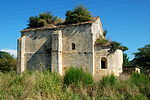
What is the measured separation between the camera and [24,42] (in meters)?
25.5

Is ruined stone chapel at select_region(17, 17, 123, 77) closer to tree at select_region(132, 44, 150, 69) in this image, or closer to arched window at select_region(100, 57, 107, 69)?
arched window at select_region(100, 57, 107, 69)

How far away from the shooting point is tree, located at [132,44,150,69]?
3485cm

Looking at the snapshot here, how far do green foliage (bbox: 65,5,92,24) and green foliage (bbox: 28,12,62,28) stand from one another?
2.93 metres

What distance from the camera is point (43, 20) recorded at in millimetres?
25719

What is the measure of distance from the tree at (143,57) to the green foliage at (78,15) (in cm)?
1686

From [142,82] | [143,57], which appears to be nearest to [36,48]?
[142,82]

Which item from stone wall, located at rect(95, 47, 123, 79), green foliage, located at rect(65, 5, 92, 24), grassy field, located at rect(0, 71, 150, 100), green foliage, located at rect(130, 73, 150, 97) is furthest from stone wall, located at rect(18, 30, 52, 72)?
green foliage, located at rect(130, 73, 150, 97)

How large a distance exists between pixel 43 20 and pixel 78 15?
524 centimetres

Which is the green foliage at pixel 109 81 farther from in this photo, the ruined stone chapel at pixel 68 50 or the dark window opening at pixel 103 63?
the dark window opening at pixel 103 63

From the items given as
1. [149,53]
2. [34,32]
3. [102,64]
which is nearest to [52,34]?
[34,32]

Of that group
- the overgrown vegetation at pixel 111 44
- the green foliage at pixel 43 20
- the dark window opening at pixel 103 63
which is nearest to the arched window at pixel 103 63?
the dark window opening at pixel 103 63

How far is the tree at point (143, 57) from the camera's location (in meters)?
34.8

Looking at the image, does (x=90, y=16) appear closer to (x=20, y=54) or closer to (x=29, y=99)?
(x=20, y=54)

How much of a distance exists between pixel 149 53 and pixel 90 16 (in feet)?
56.5
